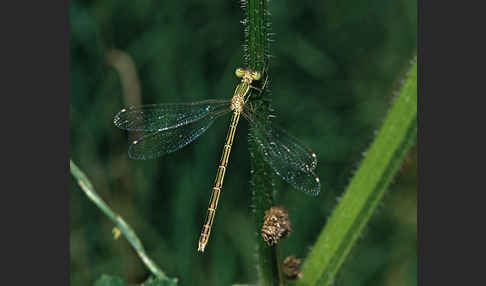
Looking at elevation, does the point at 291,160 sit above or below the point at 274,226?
below

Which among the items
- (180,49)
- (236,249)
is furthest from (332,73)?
(236,249)

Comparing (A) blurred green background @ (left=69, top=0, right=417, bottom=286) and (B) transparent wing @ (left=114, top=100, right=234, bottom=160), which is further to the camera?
(A) blurred green background @ (left=69, top=0, right=417, bottom=286)

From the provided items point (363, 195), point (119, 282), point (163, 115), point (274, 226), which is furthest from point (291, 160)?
point (119, 282)

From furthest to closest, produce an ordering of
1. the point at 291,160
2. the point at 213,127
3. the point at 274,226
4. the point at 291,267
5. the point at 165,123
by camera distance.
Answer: the point at 213,127, the point at 165,123, the point at 291,160, the point at 291,267, the point at 274,226

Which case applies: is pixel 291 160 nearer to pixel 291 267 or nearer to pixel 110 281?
pixel 291 267

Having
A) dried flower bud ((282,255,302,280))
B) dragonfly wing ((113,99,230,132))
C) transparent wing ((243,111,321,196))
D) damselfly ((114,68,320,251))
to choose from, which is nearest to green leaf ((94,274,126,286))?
damselfly ((114,68,320,251))

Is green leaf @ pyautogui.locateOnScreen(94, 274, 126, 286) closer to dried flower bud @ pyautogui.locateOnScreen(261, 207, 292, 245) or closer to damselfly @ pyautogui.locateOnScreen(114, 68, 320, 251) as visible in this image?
damselfly @ pyautogui.locateOnScreen(114, 68, 320, 251)
